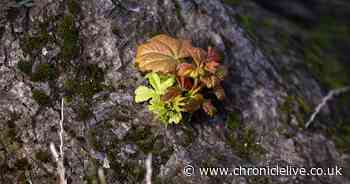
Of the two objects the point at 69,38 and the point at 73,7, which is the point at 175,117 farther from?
the point at 73,7

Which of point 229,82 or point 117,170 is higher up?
point 229,82

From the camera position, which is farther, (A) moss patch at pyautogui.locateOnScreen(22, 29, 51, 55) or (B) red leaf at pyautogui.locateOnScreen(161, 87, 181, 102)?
(A) moss patch at pyautogui.locateOnScreen(22, 29, 51, 55)

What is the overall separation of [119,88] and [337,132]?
7.07 ft

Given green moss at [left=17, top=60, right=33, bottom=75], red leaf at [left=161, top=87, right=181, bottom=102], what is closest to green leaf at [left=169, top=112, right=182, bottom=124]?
red leaf at [left=161, top=87, right=181, bottom=102]

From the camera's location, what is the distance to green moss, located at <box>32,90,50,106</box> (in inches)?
120

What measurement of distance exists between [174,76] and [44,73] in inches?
38.0

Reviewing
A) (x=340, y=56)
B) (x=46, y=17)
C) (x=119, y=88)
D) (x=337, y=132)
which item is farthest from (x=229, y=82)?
(x=340, y=56)

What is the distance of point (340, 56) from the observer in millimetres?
5867

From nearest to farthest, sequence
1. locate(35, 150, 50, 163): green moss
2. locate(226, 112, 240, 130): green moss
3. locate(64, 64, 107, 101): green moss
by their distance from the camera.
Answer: locate(35, 150, 50, 163): green moss < locate(64, 64, 107, 101): green moss < locate(226, 112, 240, 130): green moss

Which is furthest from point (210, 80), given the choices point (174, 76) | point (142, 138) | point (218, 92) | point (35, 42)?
point (35, 42)

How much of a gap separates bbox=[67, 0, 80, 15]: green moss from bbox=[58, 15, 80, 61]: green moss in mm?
52

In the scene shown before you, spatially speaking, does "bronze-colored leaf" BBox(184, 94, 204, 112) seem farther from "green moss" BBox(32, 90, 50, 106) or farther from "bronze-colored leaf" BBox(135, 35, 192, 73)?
"green moss" BBox(32, 90, 50, 106)

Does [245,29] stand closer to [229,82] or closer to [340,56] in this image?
[229,82]

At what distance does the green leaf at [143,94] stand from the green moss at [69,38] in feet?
1.89
